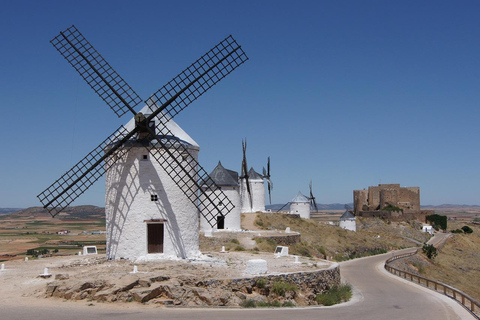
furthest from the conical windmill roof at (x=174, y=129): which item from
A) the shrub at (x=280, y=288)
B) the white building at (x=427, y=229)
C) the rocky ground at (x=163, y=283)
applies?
the white building at (x=427, y=229)

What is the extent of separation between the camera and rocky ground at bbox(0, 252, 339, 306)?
11.9 m

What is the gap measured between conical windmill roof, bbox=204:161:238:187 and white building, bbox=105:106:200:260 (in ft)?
48.2

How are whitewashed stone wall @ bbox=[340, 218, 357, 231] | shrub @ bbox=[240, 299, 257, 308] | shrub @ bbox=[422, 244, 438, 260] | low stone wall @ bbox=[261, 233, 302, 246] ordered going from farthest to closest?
1. whitewashed stone wall @ bbox=[340, 218, 357, 231]
2. shrub @ bbox=[422, 244, 438, 260]
3. low stone wall @ bbox=[261, 233, 302, 246]
4. shrub @ bbox=[240, 299, 257, 308]

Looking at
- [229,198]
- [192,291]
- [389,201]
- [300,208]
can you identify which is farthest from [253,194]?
[192,291]

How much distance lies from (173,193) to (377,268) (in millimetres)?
12789

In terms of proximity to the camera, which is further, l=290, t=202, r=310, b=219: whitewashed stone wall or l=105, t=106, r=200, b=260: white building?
l=290, t=202, r=310, b=219: whitewashed stone wall

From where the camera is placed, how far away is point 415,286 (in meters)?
18.1

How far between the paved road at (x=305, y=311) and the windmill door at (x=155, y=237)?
18.8 ft

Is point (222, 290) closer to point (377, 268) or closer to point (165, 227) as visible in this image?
point (165, 227)

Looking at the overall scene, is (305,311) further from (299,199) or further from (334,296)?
(299,199)

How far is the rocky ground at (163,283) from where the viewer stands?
467 inches

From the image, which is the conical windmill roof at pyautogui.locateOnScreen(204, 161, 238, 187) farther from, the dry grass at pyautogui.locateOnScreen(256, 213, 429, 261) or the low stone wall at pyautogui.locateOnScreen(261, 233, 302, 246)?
the dry grass at pyautogui.locateOnScreen(256, 213, 429, 261)

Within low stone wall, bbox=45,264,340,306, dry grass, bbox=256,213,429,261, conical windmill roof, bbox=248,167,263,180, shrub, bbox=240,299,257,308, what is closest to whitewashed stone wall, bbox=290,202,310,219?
dry grass, bbox=256,213,429,261

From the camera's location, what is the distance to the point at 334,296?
14.7 metres
